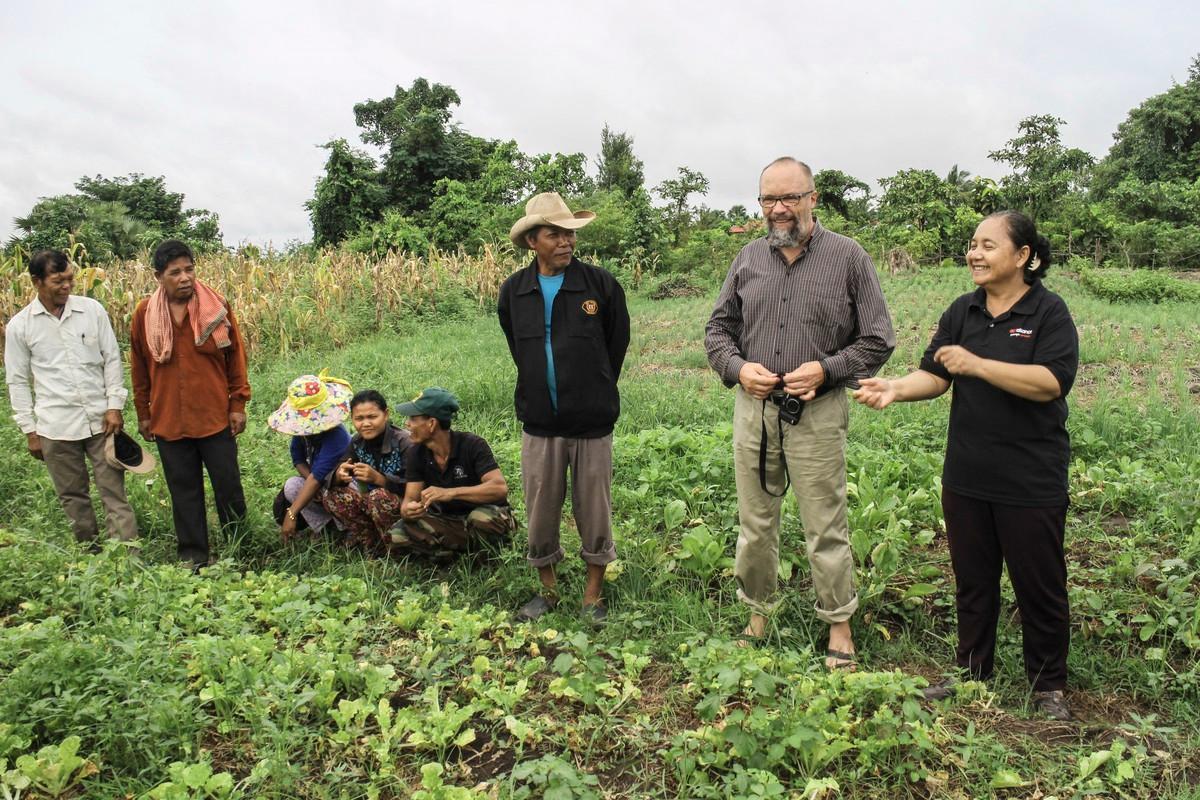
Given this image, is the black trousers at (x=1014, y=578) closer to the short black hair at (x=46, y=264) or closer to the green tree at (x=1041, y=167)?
the short black hair at (x=46, y=264)

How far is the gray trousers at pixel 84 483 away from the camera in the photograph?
4520 mm

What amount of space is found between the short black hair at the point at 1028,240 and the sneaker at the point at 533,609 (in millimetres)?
2475

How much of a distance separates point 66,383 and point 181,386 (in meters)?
0.72

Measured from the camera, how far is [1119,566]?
367 cm

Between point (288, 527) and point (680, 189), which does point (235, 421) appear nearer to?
point (288, 527)

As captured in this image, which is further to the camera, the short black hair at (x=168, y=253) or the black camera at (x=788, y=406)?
the short black hair at (x=168, y=253)

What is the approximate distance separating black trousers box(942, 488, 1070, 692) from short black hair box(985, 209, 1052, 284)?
82 centimetres

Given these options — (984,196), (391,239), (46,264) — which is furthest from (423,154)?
(46,264)

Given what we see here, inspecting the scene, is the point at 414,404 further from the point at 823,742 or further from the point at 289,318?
the point at 289,318

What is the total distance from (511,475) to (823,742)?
352 centimetres

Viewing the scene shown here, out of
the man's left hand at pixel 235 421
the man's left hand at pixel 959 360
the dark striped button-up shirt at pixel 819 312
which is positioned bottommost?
the man's left hand at pixel 235 421

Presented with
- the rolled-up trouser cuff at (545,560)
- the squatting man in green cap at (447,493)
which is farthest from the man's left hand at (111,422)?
the rolled-up trouser cuff at (545,560)

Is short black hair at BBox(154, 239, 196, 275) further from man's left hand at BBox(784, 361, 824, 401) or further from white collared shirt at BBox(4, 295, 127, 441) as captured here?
man's left hand at BBox(784, 361, 824, 401)

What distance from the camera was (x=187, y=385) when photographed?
4.31 meters
